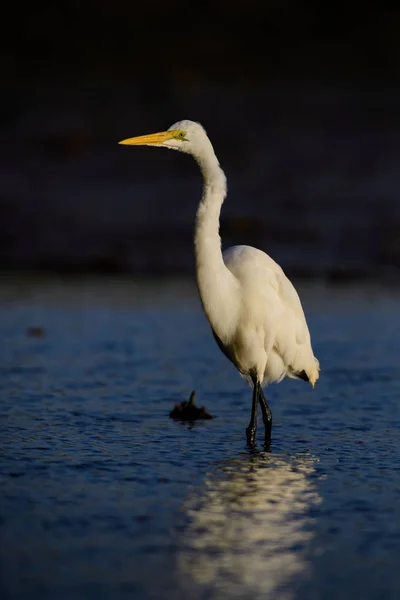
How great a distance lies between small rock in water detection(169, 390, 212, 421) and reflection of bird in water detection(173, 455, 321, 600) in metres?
0.96

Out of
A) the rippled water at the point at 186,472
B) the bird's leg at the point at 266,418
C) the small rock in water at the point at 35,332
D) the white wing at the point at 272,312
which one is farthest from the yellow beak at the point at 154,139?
the small rock in water at the point at 35,332

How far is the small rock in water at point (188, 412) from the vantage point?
23.4ft

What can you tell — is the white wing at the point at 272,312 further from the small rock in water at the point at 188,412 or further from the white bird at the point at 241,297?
the small rock in water at the point at 188,412

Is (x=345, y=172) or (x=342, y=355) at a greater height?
(x=345, y=172)

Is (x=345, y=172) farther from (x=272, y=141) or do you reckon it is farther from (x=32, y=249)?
(x=32, y=249)

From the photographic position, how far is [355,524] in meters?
4.93

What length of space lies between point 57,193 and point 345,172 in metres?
3.84

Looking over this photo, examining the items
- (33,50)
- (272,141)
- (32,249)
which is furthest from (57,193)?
(33,50)

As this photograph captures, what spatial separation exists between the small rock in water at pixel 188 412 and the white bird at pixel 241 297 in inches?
15.5

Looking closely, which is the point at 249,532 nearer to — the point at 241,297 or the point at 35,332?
the point at 241,297

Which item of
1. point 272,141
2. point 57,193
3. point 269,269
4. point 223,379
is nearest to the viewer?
point 269,269

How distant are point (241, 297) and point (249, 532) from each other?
1907mm

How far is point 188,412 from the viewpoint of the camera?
7.13 metres

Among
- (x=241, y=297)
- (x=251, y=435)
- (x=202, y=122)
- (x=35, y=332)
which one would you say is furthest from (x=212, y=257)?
(x=202, y=122)
